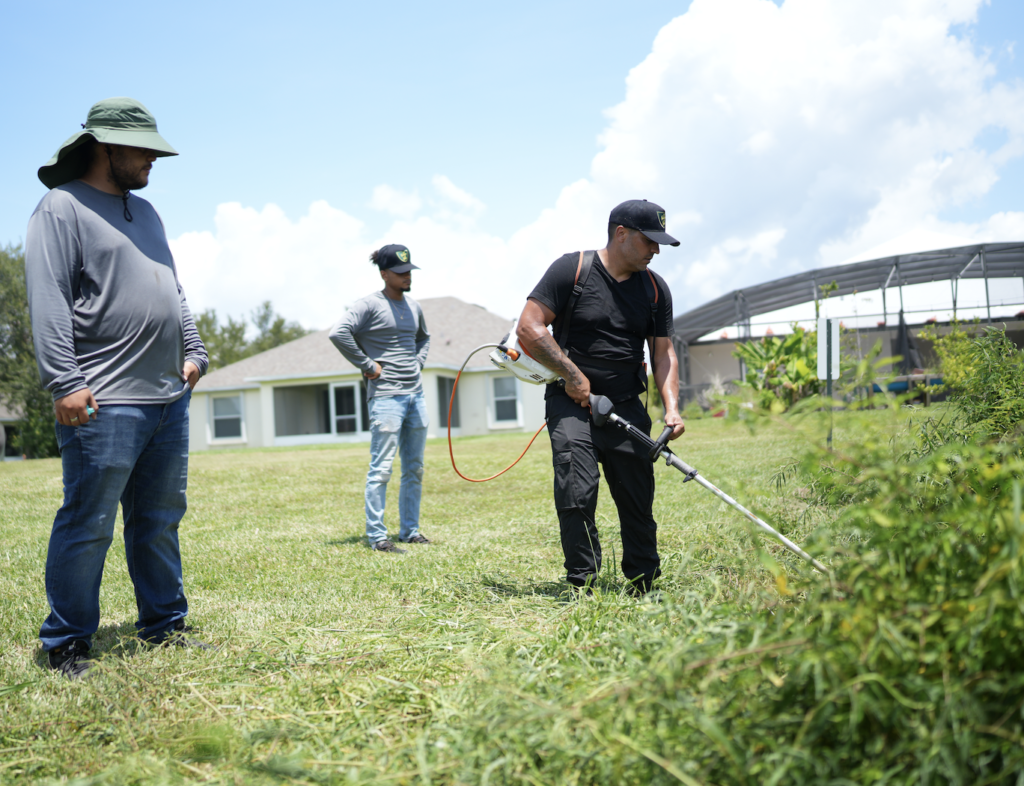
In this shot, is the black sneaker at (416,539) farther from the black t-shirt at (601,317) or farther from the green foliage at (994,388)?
the green foliage at (994,388)

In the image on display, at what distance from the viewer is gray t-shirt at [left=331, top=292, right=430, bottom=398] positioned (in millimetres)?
5629

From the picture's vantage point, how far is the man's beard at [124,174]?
9.72ft

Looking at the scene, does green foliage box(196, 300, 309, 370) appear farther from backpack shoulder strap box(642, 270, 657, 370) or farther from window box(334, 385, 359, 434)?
backpack shoulder strap box(642, 270, 657, 370)

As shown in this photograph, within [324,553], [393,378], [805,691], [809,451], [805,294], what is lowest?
[324,553]

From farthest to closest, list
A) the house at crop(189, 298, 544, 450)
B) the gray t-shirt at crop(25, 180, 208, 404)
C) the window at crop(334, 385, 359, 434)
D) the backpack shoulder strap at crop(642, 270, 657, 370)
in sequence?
the window at crop(334, 385, 359, 434), the house at crop(189, 298, 544, 450), the backpack shoulder strap at crop(642, 270, 657, 370), the gray t-shirt at crop(25, 180, 208, 404)

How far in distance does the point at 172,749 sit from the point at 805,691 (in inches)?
67.4

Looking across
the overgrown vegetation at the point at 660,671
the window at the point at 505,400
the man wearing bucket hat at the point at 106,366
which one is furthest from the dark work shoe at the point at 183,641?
the window at the point at 505,400

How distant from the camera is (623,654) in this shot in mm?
2113

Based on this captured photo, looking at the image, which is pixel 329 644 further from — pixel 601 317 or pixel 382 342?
pixel 382 342

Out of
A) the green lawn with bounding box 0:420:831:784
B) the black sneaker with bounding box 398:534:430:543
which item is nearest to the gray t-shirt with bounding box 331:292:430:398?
the black sneaker with bounding box 398:534:430:543

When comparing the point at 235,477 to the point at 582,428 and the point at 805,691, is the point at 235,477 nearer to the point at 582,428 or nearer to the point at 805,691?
the point at 582,428

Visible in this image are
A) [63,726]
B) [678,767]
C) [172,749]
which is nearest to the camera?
[678,767]

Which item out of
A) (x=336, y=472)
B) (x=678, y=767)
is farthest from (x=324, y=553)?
(x=336, y=472)

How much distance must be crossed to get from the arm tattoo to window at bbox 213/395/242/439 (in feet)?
85.1
